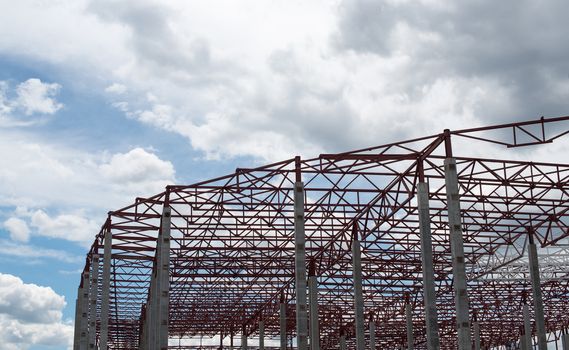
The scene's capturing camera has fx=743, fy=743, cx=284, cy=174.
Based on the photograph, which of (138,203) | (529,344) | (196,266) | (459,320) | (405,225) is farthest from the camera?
(529,344)

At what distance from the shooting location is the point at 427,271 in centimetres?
2792

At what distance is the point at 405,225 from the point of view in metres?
40.8

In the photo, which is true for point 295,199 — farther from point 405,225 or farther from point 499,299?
point 499,299

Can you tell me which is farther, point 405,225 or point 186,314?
point 186,314

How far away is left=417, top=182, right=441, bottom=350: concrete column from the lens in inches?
1046

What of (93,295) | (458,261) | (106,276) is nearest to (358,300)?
(458,261)

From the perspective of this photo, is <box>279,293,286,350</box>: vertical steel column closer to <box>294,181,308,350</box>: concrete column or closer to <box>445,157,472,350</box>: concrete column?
<box>294,181,308,350</box>: concrete column

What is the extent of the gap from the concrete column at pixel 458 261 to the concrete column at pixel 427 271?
3.99 feet

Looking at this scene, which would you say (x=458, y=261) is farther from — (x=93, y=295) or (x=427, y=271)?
(x=93, y=295)

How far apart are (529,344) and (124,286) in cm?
3089

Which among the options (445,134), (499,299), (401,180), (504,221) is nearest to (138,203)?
(401,180)

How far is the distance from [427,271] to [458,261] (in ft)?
6.71

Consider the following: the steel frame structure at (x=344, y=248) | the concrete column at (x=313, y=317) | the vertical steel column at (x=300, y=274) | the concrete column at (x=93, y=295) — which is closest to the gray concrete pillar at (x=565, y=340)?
the steel frame structure at (x=344, y=248)

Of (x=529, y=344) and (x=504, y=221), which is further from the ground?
(x=504, y=221)
